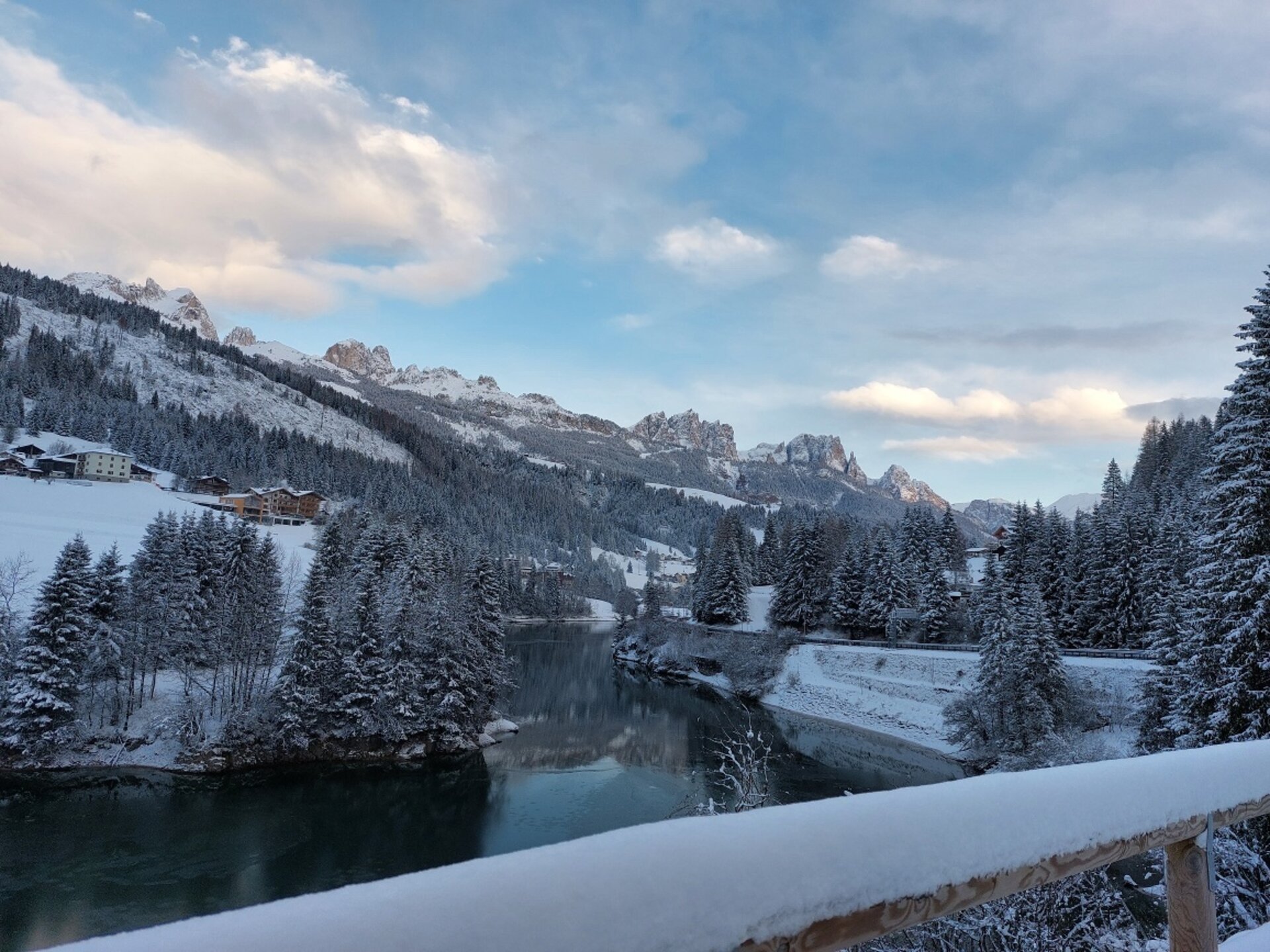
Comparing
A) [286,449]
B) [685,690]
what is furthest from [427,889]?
[286,449]

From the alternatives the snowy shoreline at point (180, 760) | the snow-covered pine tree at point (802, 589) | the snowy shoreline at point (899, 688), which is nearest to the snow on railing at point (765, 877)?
the snowy shoreline at point (899, 688)

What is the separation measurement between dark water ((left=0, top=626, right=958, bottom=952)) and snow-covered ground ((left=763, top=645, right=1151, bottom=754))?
2.06 m

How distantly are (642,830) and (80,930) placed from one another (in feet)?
66.5

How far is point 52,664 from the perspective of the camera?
2644 centimetres

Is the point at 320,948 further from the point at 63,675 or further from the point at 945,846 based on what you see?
the point at 63,675

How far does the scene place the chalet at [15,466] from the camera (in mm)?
70750

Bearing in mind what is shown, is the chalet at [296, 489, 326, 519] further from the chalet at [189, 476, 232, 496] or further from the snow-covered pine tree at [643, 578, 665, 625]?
the snow-covered pine tree at [643, 578, 665, 625]

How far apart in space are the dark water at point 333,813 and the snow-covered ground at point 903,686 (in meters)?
2.06

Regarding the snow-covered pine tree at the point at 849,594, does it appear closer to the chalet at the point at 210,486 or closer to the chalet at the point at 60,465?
the chalet at the point at 210,486

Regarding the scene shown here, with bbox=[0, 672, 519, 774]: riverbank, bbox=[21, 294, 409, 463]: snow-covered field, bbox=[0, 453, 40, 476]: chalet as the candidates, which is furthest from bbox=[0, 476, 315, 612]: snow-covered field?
bbox=[21, 294, 409, 463]: snow-covered field

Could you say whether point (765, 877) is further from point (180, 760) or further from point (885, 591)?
point (885, 591)

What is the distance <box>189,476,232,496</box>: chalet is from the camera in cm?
8725

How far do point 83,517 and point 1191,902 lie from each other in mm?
71629

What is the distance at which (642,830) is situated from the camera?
1328 mm
